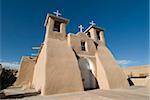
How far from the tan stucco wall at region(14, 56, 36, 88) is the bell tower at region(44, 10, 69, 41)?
8648 mm

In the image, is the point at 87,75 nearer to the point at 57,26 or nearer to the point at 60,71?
the point at 60,71

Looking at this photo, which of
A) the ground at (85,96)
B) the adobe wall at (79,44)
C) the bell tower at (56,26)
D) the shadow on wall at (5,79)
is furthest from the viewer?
the adobe wall at (79,44)

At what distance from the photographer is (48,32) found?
11047mm

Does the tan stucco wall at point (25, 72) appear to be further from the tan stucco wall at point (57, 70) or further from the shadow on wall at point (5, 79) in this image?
the tan stucco wall at point (57, 70)

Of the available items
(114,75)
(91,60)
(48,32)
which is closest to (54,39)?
(48,32)

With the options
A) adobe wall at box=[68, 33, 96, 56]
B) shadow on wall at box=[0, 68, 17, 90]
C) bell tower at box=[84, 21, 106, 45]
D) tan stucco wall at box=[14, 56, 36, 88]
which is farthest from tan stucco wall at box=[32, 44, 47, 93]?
bell tower at box=[84, 21, 106, 45]

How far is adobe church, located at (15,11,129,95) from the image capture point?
26.6ft

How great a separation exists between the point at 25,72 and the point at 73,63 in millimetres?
10702

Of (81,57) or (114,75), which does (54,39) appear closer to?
(81,57)

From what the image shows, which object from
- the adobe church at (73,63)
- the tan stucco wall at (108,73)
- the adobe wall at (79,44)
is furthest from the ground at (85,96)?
the adobe wall at (79,44)

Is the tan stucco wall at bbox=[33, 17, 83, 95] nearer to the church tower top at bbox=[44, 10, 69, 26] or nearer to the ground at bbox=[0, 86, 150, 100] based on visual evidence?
the ground at bbox=[0, 86, 150, 100]

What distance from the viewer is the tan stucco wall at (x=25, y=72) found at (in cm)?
1581

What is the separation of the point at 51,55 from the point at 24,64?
1029cm

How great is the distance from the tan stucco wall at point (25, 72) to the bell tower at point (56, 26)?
8648 millimetres
